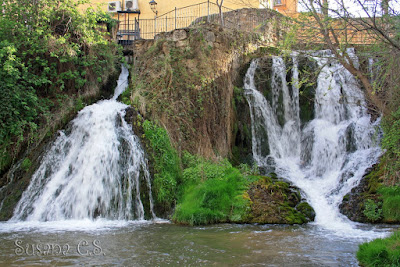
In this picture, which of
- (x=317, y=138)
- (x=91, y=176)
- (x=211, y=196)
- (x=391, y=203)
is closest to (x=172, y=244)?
(x=211, y=196)

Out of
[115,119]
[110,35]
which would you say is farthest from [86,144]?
[110,35]

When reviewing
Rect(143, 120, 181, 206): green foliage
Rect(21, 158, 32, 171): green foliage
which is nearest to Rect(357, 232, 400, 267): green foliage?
Rect(143, 120, 181, 206): green foliage

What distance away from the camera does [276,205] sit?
1032 centimetres

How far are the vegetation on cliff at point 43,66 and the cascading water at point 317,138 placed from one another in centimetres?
644

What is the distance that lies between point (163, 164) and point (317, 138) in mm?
6095

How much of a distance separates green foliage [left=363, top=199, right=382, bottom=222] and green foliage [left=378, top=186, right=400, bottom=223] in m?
0.15

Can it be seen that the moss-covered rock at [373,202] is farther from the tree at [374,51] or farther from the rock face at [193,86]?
the rock face at [193,86]

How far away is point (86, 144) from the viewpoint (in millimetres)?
11820

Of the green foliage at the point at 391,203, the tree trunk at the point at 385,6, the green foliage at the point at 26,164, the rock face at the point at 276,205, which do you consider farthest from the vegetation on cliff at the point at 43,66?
the green foliage at the point at 391,203

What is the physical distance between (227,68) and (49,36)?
6.74 meters

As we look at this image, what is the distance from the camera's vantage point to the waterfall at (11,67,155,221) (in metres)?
10.2

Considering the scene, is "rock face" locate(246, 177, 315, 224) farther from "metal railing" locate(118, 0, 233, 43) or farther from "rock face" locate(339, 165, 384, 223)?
"metal railing" locate(118, 0, 233, 43)

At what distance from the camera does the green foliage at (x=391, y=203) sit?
9.67 m

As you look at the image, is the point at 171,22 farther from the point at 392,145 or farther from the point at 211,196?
the point at 392,145
